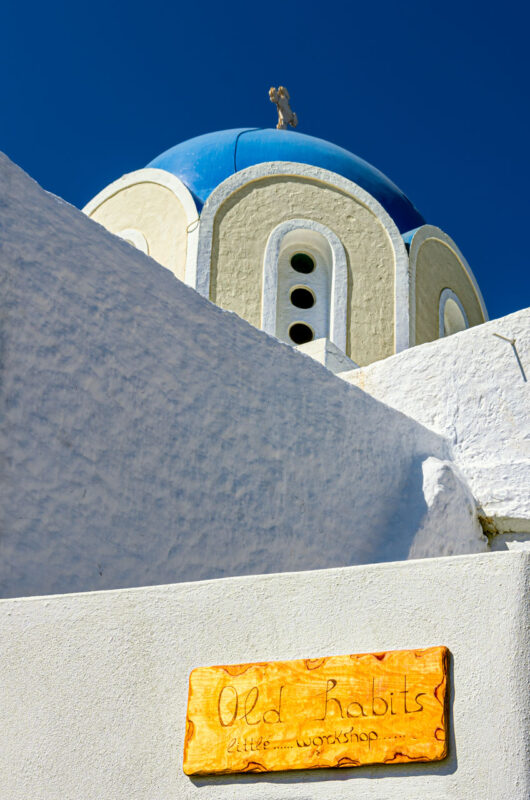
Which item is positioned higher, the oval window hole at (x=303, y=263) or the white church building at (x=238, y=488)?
the oval window hole at (x=303, y=263)

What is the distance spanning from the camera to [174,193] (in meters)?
11.2

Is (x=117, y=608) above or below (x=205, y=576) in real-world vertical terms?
below

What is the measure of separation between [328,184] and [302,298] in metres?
1.34

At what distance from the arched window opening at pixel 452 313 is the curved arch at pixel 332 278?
5.12 ft

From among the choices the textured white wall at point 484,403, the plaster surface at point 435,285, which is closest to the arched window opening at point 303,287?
the plaster surface at point 435,285

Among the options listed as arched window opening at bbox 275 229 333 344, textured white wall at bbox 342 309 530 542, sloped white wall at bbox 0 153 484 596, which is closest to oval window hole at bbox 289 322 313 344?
arched window opening at bbox 275 229 333 344

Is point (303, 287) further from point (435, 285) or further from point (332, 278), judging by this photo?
point (435, 285)

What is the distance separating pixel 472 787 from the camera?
2.43m

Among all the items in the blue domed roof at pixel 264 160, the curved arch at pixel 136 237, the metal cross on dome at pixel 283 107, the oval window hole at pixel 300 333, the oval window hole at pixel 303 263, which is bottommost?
the oval window hole at pixel 300 333

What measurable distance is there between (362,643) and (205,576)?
8.09 feet

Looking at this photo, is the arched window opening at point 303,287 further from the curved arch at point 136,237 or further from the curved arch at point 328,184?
the curved arch at point 136,237

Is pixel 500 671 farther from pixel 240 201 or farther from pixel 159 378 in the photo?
pixel 240 201

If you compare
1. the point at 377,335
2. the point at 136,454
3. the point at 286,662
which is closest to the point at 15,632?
the point at 286,662

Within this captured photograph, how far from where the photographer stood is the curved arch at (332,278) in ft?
34.6
